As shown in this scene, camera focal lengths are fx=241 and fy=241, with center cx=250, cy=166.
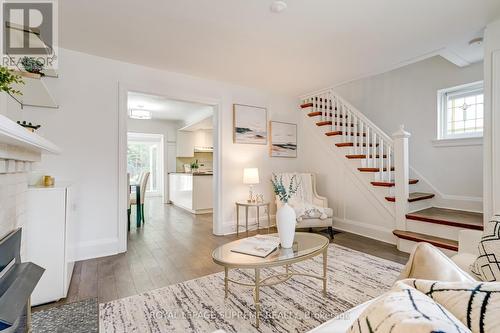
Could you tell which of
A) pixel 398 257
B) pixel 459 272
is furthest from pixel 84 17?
pixel 398 257

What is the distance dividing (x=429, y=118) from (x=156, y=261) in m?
4.54

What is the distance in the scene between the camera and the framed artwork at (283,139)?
14.7 ft

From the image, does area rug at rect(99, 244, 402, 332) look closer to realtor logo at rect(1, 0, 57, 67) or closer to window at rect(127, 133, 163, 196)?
realtor logo at rect(1, 0, 57, 67)

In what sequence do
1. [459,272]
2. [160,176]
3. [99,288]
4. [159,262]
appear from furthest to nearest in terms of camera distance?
[160,176] < [159,262] < [99,288] < [459,272]

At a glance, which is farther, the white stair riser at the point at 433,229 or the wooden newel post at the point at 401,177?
the wooden newel post at the point at 401,177

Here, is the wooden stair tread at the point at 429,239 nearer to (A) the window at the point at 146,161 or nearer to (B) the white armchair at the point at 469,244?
(B) the white armchair at the point at 469,244

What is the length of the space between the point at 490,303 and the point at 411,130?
4.39 meters

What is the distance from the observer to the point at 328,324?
73cm

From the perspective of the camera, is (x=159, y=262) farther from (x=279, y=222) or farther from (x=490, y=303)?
(x=490, y=303)

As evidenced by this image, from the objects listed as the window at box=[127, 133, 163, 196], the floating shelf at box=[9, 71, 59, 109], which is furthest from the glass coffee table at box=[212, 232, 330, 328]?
the window at box=[127, 133, 163, 196]

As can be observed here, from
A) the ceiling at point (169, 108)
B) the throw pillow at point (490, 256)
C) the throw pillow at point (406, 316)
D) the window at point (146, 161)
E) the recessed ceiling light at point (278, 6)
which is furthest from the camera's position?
the window at point (146, 161)

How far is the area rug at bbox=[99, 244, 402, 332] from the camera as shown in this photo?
1.64 m

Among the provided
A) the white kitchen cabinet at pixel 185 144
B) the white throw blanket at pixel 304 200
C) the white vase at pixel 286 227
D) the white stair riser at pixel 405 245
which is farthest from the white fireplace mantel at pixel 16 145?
the white kitchen cabinet at pixel 185 144

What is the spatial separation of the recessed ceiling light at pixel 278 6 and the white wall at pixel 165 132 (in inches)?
233
